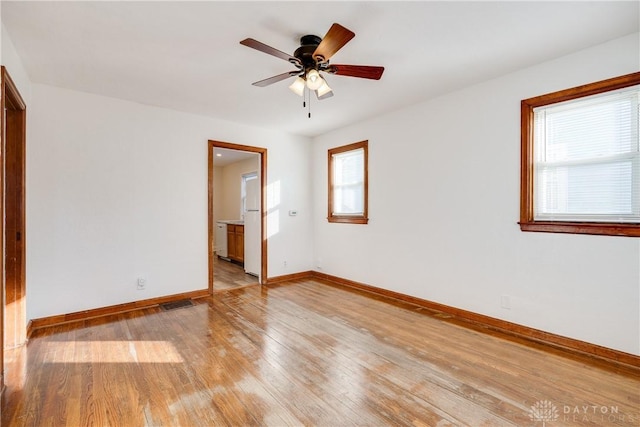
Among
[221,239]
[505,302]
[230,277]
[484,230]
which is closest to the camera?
[505,302]

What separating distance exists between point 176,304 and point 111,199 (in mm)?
1490

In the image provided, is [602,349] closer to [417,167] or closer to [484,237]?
[484,237]

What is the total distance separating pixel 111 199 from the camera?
3.55 m

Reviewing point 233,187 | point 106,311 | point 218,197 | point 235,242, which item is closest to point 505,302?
point 106,311

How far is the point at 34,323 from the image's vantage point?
3.08 m

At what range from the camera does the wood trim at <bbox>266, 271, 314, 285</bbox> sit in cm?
501

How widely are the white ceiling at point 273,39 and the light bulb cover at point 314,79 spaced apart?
28 centimetres

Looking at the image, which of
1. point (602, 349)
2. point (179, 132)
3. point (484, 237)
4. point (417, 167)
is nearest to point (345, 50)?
point (417, 167)

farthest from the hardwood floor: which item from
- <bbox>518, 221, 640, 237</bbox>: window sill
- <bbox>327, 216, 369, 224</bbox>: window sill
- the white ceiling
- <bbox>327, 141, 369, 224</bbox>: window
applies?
<bbox>518, 221, 640, 237</bbox>: window sill

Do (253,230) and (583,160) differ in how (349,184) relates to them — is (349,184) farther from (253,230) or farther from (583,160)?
(583,160)

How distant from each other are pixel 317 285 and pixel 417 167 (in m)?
2.40

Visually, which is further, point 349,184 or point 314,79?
point 349,184

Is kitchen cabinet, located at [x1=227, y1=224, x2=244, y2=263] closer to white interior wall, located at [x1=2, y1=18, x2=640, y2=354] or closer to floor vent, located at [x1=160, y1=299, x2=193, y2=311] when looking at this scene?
white interior wall, located at [x1=2, y1=18, x2=640, y2=354]

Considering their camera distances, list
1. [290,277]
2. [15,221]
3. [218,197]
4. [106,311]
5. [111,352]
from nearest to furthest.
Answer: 1. [111,352]
2. [15,221]
3. [106,311]
4. [290,277]
5. [218,197]
